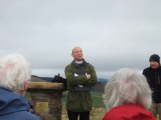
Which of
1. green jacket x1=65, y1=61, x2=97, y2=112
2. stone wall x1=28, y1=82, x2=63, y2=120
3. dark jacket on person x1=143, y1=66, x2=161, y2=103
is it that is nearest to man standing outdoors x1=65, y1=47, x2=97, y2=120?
green jacket x1=65, y1=61, x2=97, y2=112

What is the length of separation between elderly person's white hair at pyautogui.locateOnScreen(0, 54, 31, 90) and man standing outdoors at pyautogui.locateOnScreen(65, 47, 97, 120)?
477cm

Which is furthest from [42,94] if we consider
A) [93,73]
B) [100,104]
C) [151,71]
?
[100,104]

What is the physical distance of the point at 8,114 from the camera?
3617 millimetres

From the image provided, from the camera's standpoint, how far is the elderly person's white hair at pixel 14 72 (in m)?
3.71

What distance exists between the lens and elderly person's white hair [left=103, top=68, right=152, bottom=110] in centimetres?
375

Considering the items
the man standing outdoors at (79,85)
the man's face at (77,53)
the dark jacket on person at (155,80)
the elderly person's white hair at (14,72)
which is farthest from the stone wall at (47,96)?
the elderly person's white hair at (14,72)

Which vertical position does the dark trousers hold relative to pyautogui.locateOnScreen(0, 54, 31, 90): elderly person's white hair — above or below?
below

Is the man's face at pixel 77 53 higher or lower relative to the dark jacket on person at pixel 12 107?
higher

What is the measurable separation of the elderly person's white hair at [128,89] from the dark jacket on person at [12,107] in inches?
27.0

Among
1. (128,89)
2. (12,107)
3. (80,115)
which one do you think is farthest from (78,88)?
(12,107)

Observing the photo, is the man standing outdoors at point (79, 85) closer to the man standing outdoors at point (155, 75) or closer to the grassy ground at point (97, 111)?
the man standing outdoors at point (155, 75)

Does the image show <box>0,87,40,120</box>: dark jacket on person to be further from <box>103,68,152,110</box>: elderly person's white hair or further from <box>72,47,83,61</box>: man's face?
<box>72,47,83,61</box>: man's face

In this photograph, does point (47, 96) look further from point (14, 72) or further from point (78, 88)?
point (14, 72)

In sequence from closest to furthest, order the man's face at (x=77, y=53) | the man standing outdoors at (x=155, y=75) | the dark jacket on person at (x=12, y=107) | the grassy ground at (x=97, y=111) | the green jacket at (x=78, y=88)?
the dark jacket on person at (x=12, y=107), the green jacket at (x=78, y=88), the man's face at (x=77, y=53), the man standing outdoors at (x=155, y=75), the grassy ground at (x=97, y=111)
